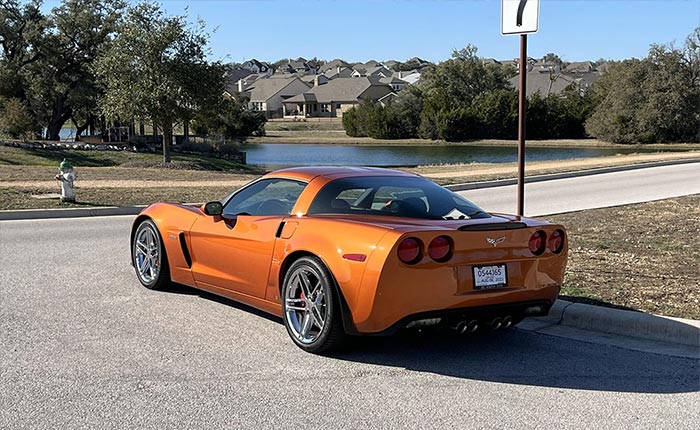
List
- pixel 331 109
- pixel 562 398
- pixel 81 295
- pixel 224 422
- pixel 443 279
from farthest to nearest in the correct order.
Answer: pixel 331 109
pixel 81 295
pixel 443 279
pixel 562 398
pixel 224 422

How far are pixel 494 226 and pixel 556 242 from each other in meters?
0.65

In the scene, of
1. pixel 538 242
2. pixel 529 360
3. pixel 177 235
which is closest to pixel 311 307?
pixel 529 360

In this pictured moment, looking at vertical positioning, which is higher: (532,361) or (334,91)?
(334,91)

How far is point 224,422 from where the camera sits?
453cm

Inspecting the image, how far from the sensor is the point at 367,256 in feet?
18.1

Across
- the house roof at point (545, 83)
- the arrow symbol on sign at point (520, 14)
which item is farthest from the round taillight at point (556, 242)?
the house roof at point (545, 83)

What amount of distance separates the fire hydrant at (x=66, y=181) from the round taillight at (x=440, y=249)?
12.2 meters

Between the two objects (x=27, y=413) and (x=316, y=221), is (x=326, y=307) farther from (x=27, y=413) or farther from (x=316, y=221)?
(x=27, y=413)

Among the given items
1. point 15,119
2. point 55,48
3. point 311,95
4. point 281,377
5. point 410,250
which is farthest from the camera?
point 311,95

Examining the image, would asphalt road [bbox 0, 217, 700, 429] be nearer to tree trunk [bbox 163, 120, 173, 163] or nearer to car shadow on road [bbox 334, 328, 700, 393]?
car shadow on road [bbox 334, 328, 700, 393]

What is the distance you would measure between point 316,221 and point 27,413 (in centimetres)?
244

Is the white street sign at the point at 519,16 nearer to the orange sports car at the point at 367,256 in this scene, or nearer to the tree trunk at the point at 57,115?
the orange sports car at the point at 367,256

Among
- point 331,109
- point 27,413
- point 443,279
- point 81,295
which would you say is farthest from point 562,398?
point 331,109

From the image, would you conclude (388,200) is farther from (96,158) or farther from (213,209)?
(96,158)
